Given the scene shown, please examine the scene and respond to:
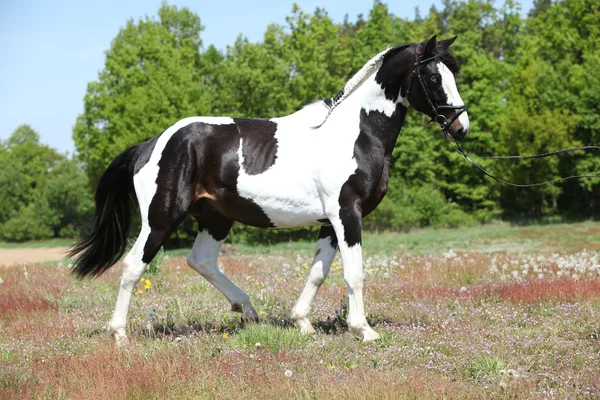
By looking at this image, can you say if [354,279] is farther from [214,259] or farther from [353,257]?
[214,259]

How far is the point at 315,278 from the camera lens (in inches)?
283

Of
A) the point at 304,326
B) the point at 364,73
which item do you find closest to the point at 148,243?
the point at 304,326

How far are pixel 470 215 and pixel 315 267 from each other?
42.5m

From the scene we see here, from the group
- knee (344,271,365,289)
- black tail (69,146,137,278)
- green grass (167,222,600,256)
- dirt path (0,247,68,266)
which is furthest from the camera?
dirt path (0,247,68,266)

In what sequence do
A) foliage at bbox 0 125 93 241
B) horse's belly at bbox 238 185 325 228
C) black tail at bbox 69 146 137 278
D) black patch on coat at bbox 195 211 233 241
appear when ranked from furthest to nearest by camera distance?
foliage at bbox 0 125 93 241
black patch on coat at bbox 195 211 233 241
black tail at bbox 69 146 137 278
horse's belly at bbox 238 185 325 228

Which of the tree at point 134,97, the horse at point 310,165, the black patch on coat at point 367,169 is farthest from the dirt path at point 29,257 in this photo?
the black patch on coat at point 367,169

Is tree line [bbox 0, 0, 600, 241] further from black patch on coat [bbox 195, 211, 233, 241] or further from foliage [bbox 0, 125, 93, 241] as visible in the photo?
black patch on coat [bbox 195, 211, 233, 241]

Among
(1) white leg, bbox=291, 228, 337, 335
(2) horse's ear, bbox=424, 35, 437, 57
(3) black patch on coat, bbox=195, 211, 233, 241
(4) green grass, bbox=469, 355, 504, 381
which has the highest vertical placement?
(2) horse's ear, bbox=424, 35, 437, 57

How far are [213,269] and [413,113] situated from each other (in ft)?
143

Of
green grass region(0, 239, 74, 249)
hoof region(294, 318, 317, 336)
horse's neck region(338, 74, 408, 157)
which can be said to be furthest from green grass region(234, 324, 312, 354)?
green grass region(0, 239, 74, 249)

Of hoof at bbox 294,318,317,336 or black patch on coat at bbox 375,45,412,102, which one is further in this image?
hoof at bbox 294,318,317,336

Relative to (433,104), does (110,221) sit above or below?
below

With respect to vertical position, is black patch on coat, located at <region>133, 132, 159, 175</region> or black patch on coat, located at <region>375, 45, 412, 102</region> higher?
black patch on coat, located at <region>375, 45, 412, 102</region>

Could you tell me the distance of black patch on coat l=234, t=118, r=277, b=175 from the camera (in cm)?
701
